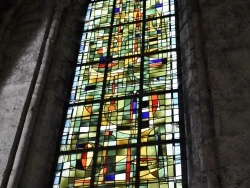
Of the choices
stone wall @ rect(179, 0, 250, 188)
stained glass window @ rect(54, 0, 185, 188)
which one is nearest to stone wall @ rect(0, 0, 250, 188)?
stone wall @ rect(179, 0, 250, 188)

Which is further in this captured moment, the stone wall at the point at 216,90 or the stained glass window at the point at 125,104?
the stained glass window at the point at 125,104

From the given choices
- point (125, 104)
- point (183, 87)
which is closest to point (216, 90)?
point (183, 87)

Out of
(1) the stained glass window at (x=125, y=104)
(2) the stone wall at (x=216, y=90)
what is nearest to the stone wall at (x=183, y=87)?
(2) the stone wall at (x=216, y=90)

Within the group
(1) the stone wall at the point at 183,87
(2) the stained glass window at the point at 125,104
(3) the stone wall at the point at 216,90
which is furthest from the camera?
(2) the stained glass window at the point at 125,104

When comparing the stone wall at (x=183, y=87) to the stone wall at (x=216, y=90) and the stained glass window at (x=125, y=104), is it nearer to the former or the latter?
the stone wall at (x=216, y=90)

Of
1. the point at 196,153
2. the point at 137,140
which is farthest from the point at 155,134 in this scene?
the point at 196,153

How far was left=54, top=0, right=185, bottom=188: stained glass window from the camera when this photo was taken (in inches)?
198

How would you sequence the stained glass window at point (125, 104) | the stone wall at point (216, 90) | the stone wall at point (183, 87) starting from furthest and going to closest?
the stained glass window at point (125, 104) → the stone wall at point (183, 87) → the stone wall at point (216, 90)

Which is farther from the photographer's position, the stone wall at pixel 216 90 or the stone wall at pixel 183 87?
the stone wall at pixel 183 87

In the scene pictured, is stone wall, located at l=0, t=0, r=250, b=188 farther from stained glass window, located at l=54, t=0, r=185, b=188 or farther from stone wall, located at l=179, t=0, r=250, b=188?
stained glass window, located at l=54, t=0, r=185, b=188

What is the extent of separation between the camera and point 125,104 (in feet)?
18.8

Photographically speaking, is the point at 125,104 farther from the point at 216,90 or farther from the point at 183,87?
the point at 216,90

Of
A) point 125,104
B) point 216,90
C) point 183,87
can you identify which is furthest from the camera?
point 125,104

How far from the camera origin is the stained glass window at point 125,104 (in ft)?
16.5
